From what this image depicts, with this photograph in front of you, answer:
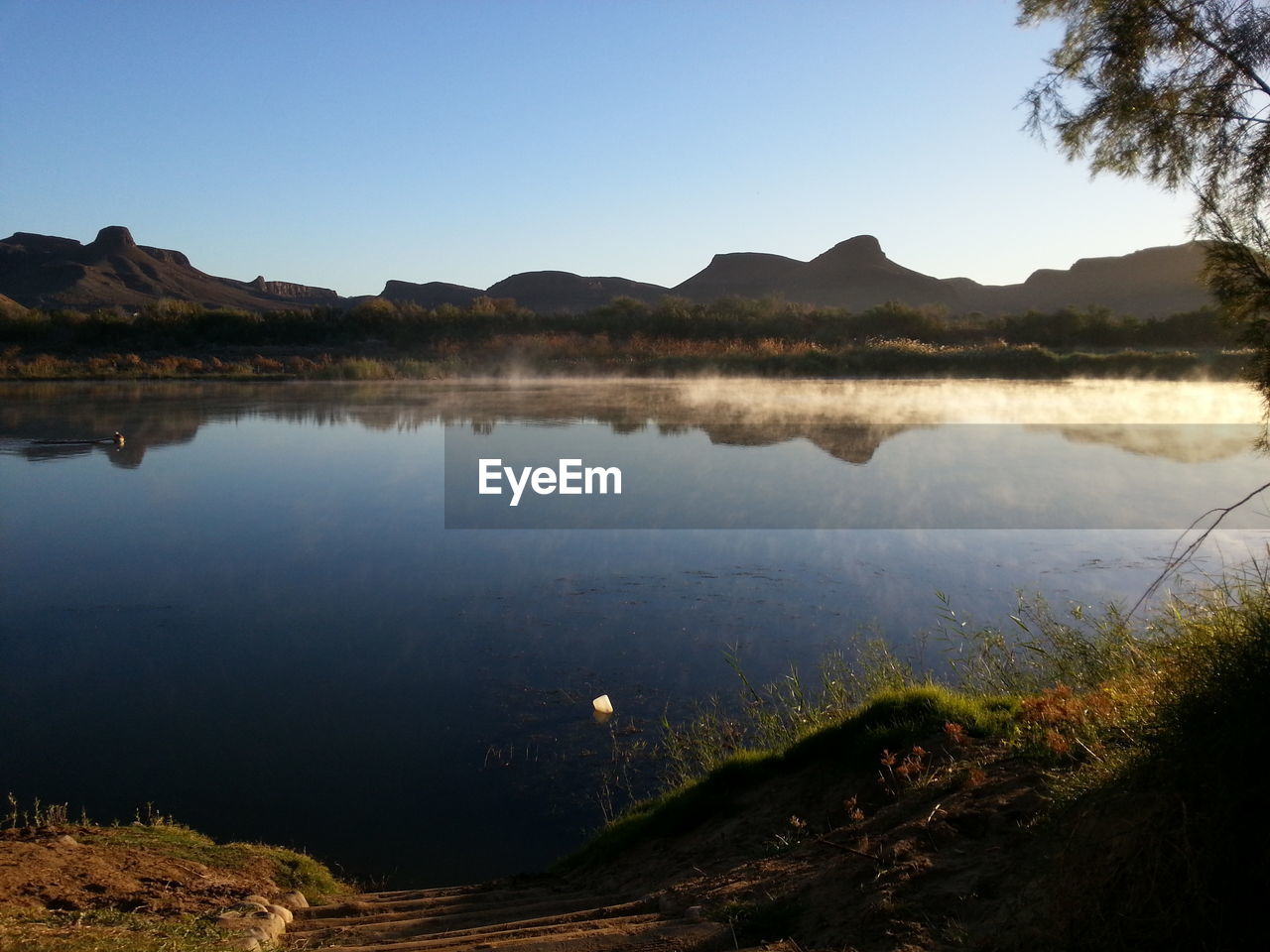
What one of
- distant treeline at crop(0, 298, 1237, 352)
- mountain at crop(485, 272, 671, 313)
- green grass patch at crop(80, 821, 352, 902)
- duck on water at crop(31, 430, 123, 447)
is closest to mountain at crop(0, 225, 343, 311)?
mountain at crop(485, 272, 671, 313)

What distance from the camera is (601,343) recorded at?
4069 centimetres

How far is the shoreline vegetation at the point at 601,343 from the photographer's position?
1302 inches

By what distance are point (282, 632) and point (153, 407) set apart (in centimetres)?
2006

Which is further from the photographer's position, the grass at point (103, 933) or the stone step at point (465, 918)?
the stone step at point (465, 918)

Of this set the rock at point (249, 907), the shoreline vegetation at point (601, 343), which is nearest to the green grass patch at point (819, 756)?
the rock at point (249, 907)

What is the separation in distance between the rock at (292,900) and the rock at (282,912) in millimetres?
119

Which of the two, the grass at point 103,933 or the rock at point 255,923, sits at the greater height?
the grass at point 103,933

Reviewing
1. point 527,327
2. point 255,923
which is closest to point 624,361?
point 527,327

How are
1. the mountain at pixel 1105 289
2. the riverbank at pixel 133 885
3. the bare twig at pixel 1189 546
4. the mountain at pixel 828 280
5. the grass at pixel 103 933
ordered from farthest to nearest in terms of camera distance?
the mountain at pixel 828 280
the mountain at pixel 1105 289
the bare twig at pixel 1189 546
the riverbank at pixel 133 885
the grass at pixel 103 933

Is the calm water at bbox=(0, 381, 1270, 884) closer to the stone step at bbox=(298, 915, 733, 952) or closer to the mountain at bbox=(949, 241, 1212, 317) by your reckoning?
the stone step at bbox=(298, 915, 733, 952)

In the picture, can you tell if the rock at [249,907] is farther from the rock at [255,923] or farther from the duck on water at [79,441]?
the duck on water at [79,441]

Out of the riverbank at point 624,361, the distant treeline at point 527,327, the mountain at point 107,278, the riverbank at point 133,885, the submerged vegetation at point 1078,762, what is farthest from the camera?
the mountain at point 107,278

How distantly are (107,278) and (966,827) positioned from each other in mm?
103674

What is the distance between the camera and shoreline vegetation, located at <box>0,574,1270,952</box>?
8.57 feet
